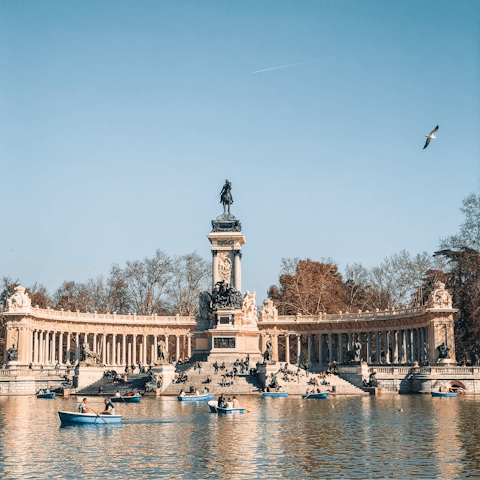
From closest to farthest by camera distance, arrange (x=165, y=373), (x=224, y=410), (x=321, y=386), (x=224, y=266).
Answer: (x=224, y=410)
(x=321, y=386)
(x=165, y=373)
(x=224, y=266)

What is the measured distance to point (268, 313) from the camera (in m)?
85.1

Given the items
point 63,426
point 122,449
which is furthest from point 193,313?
point 122,449

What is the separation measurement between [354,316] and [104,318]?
88.9 ft

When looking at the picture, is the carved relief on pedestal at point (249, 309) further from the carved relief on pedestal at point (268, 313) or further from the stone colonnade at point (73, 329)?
the stone colonnade at point (73, 329)

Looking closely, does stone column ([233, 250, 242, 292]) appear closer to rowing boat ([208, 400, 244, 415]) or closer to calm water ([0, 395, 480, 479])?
calm water ([0, 395, 480, 479])

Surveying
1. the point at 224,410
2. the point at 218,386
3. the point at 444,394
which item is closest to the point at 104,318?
the point at 218,386

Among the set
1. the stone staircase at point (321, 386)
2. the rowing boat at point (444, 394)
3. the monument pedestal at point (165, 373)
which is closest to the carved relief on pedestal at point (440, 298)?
the stone staircase at point (321, 386)

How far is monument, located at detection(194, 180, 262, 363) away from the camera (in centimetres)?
6600

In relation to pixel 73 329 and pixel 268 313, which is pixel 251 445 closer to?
pixel 73 329

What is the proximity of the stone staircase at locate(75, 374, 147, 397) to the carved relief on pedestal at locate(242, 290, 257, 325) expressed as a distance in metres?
14.0

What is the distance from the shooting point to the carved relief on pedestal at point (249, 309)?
70.2m

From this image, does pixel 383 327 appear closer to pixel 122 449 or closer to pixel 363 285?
pixel 363 285

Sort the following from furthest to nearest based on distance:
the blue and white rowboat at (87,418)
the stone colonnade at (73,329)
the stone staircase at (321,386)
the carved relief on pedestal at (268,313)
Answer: the carved relief on pedestal at (268,313)
the stone colonnade at (73,329)
the stone staircase at (321,386)
the blue and white rowboat at (87,418)

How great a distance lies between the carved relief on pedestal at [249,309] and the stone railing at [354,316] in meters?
11.8
